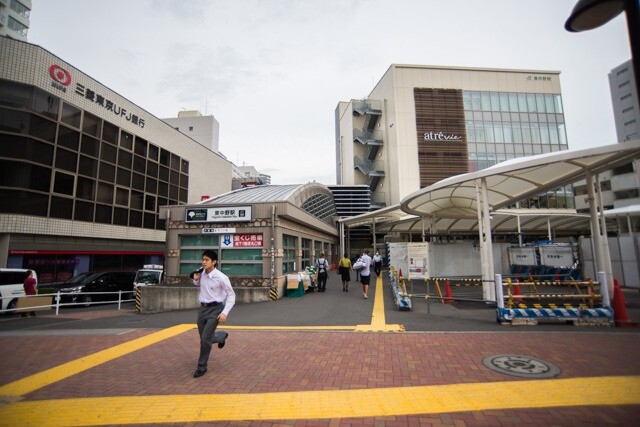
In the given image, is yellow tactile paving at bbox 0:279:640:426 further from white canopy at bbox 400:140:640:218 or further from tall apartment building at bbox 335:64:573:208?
tall apartment building at bbox 335:64:573:208

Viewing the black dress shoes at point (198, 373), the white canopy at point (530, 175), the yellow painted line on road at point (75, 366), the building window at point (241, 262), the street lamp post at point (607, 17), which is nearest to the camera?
the street lamp post at point (607, 17)

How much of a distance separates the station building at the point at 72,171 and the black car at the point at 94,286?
4.26 meters

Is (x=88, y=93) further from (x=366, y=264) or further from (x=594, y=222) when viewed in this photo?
(x=594, y=222)

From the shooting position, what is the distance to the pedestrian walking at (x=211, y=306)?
15.2 ft

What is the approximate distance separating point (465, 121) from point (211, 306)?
51.4 meters

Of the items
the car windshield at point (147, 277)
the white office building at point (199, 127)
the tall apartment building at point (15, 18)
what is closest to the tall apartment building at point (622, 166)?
the car windshield at point (147, 277)

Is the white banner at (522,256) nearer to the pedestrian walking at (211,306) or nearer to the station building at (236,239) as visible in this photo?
the station building at (236,239)

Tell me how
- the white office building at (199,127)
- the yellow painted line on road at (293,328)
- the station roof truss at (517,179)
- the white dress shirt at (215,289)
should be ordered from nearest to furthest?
the white dress shirt at (215,289), the yellow painted line on road at (293,328), the station roof truss at (517,179), the white office building at (199,127)

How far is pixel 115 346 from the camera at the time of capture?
20.6 ft

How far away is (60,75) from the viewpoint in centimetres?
1927

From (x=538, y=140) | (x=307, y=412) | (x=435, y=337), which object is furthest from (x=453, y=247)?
(x=538, y=140)

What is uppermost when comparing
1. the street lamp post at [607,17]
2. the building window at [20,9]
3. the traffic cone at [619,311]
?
the building window at [20,9]

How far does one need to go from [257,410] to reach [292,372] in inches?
46.5

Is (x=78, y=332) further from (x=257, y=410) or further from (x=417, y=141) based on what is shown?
(x=417, y=141)
